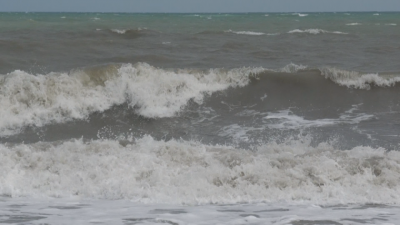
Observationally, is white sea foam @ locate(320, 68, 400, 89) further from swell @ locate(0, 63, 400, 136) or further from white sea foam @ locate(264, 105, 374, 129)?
white sea foam @ locate(264, 105, 374, 129)

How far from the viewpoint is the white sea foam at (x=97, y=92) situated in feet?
33.9

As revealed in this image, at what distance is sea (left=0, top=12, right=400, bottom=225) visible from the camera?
5.92 metres

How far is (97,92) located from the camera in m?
11.3

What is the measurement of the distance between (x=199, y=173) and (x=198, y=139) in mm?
2191

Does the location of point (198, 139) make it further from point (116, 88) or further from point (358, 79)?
point (358, 79)

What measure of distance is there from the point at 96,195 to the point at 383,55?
13183mm

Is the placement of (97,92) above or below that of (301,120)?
above

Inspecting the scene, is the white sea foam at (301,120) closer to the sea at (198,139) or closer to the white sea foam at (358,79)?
the sea at (198,139)

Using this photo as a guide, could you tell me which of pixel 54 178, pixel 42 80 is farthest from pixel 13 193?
pixel 42 80

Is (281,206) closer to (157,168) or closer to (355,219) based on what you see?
(355,219)

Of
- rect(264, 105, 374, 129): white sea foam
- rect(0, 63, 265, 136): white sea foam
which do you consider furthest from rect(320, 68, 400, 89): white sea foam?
rect(0, 63, 265, 136): white sea foam

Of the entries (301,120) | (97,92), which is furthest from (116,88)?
(301,120)

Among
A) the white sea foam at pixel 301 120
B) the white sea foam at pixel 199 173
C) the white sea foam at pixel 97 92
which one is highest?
the white sea foam at pixel 97 92

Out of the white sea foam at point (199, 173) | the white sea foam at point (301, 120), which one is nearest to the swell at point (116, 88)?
the white sea foam at point (301, 120)
